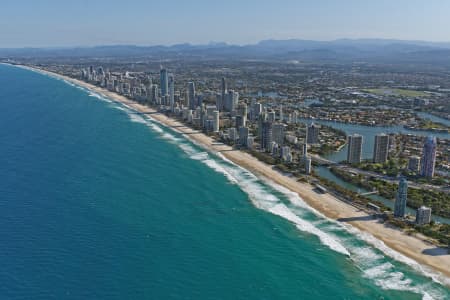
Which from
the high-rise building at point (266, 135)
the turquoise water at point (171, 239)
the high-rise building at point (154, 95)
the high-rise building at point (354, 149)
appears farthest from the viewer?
the high-rise building at point (154, 95)

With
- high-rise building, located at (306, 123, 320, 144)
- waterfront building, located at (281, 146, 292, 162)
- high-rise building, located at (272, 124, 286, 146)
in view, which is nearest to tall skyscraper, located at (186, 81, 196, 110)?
high-rise building, located at (272, 124, 286, 146)

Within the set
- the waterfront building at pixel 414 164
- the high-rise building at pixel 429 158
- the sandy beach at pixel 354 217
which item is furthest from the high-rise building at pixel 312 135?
Result: the high-rise building at pixel 429 158

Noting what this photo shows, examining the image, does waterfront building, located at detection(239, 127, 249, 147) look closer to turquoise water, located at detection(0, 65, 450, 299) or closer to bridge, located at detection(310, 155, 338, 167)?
turquoise water, located at detection(0, 65, 450, 299)

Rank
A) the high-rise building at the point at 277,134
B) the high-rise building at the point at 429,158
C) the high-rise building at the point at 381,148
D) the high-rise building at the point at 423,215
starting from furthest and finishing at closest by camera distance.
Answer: the high-rise building at the point at 277,134
the high-rise building at the point at 381,148
the high-rise building at the point at 429,158
the high-rise building at the point at 423,215

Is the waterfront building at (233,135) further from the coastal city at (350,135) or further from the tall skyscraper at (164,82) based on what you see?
the tall skyscraper at (164,82)

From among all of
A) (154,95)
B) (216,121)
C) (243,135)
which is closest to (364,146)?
(243,135)

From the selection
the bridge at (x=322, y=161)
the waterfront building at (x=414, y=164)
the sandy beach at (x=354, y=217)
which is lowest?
the sandy beach at (x=354, y=217)

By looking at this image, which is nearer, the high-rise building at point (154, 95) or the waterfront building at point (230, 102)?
the waterfront building at point (230, 102)

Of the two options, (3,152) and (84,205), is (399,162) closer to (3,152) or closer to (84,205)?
(84,205)
